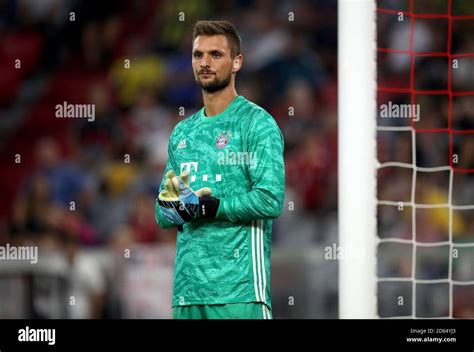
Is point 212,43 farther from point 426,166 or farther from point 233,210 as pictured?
point 426,166

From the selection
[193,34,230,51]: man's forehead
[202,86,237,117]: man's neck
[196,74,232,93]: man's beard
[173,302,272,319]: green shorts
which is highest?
[193,34,230,51]: man's forehead

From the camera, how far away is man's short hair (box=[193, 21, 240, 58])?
4.46m

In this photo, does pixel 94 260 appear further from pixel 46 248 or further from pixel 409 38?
pixel 409 38

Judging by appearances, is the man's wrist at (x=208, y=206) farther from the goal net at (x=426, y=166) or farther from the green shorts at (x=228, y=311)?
the goal net at (x=426, y=166)

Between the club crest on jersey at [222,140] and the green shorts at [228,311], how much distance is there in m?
0.63

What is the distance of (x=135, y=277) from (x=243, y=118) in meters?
1.90

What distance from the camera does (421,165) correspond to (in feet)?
20.8

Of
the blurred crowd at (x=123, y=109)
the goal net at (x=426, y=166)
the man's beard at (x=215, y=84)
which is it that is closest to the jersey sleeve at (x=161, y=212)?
the man's beard at (x=215, y=84)

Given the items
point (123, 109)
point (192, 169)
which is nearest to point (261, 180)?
point (192, 169)

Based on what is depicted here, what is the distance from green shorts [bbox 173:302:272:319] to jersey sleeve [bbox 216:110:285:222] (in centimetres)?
34

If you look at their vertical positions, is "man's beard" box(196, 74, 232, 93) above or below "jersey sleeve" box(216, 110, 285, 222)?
above

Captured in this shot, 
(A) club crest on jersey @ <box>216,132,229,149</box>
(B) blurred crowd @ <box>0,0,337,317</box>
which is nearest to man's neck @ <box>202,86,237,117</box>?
(A) club crest on jersey @ <box>216,132,229,149</box>

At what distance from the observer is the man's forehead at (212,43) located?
4.44 meters

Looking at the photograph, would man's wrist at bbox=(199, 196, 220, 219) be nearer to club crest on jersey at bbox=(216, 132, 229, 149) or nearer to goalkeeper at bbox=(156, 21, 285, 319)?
goalkeeper at bbox=(156, 21, 285, 319)
